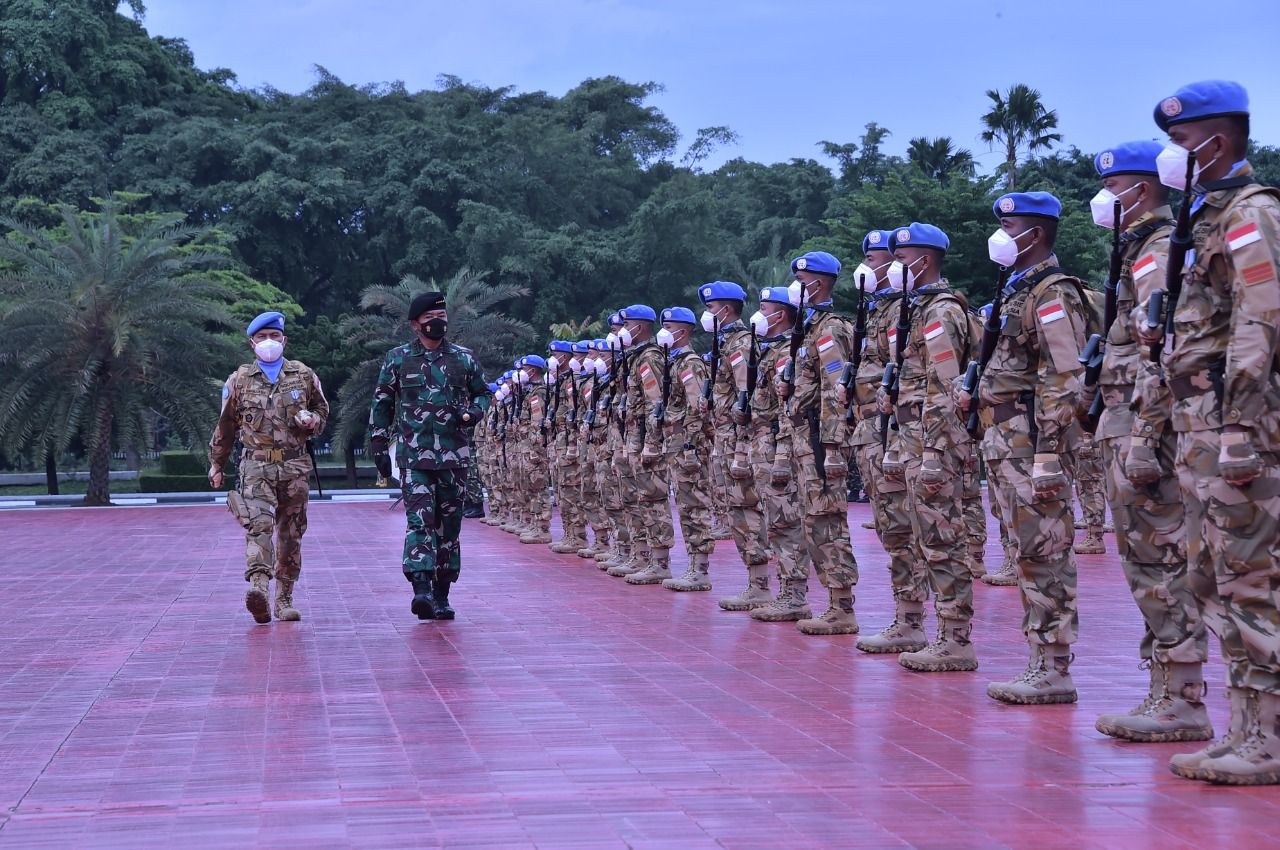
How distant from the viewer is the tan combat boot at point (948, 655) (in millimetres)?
7762

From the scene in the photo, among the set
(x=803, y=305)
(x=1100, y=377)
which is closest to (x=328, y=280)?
(x=803, y=305)

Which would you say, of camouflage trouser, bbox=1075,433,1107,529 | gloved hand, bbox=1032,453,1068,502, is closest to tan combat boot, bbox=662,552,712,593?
camouflage trouser, bbox=1075,433,1107,529

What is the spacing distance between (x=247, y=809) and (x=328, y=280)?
4523 centimetres

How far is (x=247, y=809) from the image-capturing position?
5.02m

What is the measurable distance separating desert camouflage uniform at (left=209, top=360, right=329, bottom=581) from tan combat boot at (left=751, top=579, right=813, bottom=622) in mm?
3165

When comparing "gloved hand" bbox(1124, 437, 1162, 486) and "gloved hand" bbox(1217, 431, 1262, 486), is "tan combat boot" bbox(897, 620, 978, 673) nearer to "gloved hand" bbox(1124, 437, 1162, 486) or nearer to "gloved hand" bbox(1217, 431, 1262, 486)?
"gloved hand" bbox(1124, 437, 1162, 486)

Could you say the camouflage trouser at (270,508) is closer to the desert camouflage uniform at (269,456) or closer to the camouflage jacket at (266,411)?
the desert camouflage uniform at (269,456)

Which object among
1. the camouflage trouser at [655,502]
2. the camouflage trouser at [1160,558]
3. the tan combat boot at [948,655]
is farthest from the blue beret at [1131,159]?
the camouflage trouser at [655,502]

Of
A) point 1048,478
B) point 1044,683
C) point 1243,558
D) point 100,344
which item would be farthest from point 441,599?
point 100,344

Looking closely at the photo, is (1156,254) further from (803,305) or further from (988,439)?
(803,305)

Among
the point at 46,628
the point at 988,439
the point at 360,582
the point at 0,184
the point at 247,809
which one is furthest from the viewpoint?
the point at 0,184

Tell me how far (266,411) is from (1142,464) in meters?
6.39

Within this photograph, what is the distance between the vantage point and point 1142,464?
5.61m

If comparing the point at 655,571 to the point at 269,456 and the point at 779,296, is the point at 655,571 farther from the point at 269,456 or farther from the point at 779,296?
the point at 269,456
